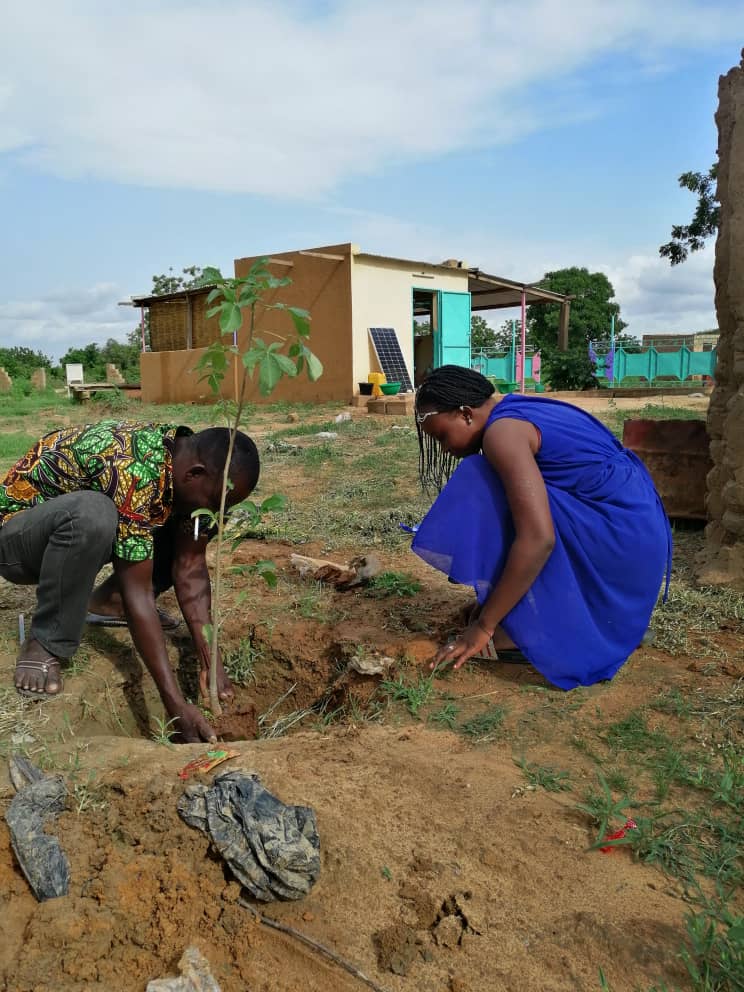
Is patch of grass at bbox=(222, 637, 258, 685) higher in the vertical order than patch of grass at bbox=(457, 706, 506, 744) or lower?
lower

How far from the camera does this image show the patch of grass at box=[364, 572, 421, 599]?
128 inches

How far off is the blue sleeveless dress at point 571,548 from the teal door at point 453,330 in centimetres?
1245

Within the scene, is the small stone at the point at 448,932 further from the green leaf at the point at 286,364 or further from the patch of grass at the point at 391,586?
the patch of grass at the point at 391,586

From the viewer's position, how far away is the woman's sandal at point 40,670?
2352mm

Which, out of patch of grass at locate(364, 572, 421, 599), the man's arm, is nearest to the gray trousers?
the man's arm

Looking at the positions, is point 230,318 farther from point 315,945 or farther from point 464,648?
point 315,945

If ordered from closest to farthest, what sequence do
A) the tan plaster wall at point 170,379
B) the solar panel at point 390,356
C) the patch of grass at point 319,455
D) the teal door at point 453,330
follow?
the patch of grass at point 319,455 → the solar panel at point 390,356 → the teal door at point 453,330 → the tan plaster wall at point 170,379

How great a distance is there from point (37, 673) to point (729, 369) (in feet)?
11.0

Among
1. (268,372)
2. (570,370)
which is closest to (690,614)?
(268,372)

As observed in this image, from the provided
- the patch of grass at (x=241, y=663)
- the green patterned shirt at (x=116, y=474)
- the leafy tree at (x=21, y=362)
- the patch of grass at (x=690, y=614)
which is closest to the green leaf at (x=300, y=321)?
the green patterned shirt at (x=116, y=474)

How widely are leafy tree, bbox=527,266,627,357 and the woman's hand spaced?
31.9m

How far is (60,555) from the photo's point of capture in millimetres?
2297

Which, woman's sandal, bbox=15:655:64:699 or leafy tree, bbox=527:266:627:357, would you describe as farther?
leafy tree, bbox=527:266:627:357

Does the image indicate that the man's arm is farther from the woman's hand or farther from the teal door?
the teal door
